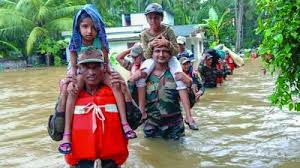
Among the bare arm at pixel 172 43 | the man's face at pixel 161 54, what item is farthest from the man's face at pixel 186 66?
the man's face at pixel 161 54

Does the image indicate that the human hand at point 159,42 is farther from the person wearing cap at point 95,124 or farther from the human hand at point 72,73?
the person wearing cap at point 95,124

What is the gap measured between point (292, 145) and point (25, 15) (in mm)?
29617

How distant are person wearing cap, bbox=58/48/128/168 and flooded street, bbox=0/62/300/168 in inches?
67.7

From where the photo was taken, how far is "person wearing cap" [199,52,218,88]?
40.4ft

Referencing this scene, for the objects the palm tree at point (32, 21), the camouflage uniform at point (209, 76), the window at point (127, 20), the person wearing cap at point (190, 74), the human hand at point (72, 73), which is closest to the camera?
the human hand at point (72, 73)

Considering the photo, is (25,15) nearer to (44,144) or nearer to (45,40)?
(45,40)

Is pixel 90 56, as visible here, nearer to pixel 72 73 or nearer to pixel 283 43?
pixel 72 73

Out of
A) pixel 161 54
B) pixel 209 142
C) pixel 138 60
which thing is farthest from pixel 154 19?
pixel 209 142

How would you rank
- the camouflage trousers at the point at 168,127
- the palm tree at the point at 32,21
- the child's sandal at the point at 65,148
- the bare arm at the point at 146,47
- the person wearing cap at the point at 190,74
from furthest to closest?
1. the palm tree at the point at 32,21
2. the person wearing cap at the point at 190,74
3. the camouflage trousers at the point at 168,127
4. the bare arm at the point at 146,47
5. the child's sandal at the point at 65,148

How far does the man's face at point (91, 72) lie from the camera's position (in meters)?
3.97

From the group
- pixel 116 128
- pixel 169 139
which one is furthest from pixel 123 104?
pixel 169 139

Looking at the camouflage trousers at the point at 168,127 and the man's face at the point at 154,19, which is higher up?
the man's face at the point at 154,19

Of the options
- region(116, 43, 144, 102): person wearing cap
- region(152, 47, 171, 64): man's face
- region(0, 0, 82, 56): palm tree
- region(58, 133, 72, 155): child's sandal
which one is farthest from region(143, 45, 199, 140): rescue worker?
region(0, 0, 82, 56): palm tree

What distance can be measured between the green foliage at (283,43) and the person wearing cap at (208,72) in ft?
24.9
